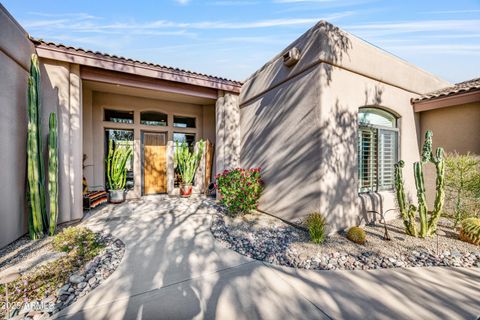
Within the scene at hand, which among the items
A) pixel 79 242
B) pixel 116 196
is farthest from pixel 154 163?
pixel 79 242

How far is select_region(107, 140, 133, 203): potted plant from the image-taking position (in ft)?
20.8

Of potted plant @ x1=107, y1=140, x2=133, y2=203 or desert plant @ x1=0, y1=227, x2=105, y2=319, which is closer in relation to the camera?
desert plant @ x1=0, y1=227, x2=105, y2=319

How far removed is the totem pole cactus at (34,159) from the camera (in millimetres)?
3592

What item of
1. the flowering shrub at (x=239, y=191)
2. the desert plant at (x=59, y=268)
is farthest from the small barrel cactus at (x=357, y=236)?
the desert plant at (x=59, y=268)

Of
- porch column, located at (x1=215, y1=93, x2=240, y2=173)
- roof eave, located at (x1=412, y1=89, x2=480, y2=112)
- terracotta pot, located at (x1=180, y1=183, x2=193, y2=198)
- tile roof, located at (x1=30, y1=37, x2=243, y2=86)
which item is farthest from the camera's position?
terracotta pot, located at (x1=180, y1=183, x2=193, y2=198)

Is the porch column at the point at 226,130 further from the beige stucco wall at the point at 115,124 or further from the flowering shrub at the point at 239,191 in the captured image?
the beige stucco wall at the point at 115,124

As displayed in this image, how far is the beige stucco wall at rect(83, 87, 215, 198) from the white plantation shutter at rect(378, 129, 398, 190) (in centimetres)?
625

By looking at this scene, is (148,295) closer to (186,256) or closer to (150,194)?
(186,256)

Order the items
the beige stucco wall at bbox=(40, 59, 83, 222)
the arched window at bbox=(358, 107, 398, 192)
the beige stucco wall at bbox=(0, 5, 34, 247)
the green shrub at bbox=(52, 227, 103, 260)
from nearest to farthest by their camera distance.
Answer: the green shrub at bbox=(52, 227, 103, 260) < the beige stucco wall at bbox=(0, 5, 34, 247) < the beige stucco wall at bbox=(40, 59, 83, 222) < the arched window at bbox=(358, 107, 398, 192)

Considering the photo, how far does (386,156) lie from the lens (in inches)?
198

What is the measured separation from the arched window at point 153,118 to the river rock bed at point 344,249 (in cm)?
506

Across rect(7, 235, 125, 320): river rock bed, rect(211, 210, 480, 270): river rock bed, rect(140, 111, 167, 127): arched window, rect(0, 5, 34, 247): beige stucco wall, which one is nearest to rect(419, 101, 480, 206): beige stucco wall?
rect(211, 210, 480, 270): river rock bed

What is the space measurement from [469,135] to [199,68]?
23.8 feet

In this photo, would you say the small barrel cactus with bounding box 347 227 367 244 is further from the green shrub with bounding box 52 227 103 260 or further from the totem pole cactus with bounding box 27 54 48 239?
the totem pole cactus with bounding box 27 54 48 239
